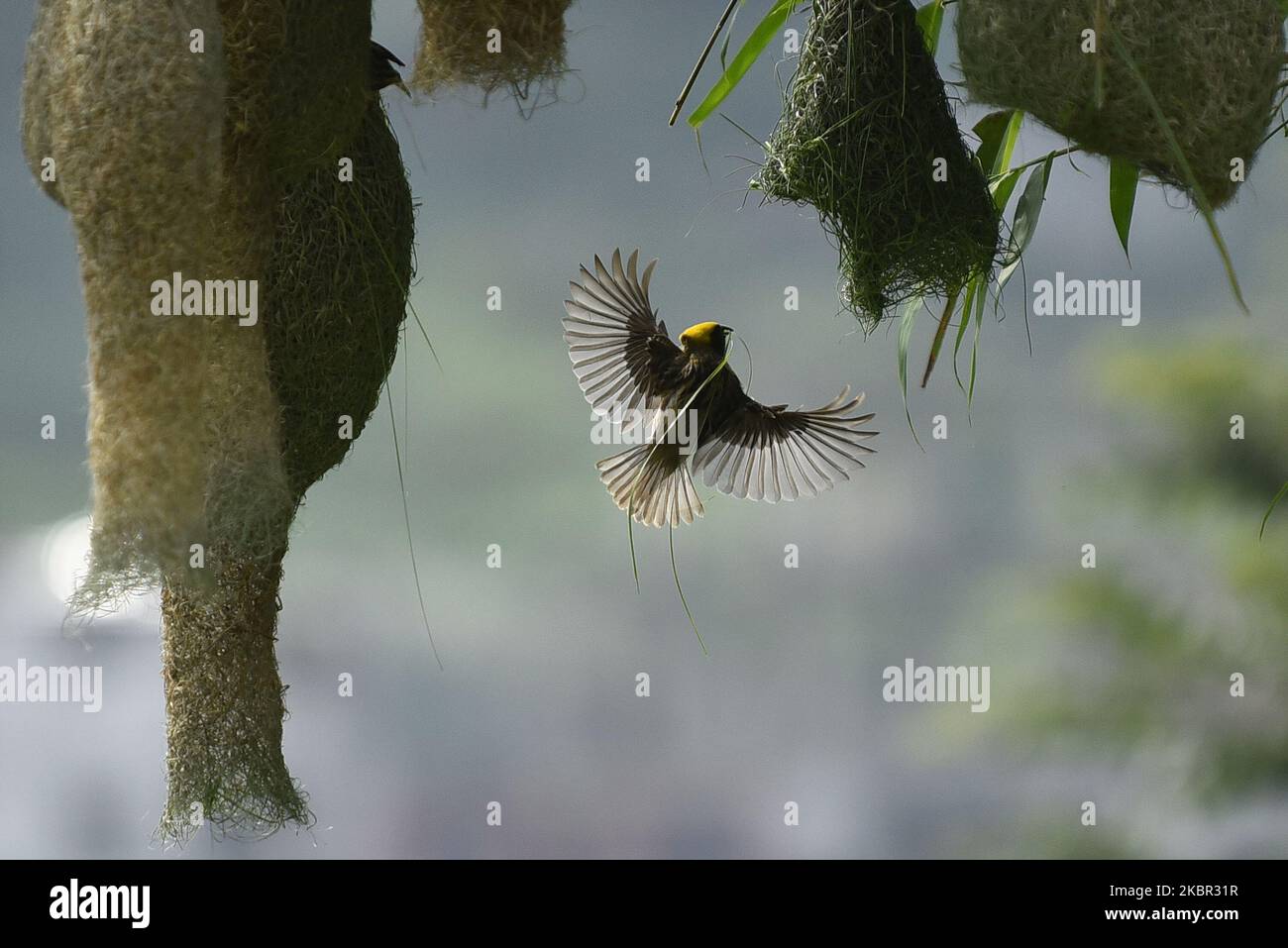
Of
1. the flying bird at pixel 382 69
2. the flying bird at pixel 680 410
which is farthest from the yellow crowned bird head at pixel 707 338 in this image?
the flying bird at pixel 382 69

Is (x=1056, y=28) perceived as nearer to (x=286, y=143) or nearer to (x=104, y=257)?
(x=286, y=143)

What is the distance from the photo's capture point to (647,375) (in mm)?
1211

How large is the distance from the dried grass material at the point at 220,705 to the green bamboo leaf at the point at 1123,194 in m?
1.01

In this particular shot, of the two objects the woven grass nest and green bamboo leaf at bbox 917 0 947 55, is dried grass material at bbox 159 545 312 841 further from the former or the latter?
green bamboo leaf at bbox 917 0 947 55

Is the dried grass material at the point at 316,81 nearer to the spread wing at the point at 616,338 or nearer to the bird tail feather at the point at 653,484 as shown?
the spread wing at the point at 616,338

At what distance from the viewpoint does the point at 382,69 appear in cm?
113

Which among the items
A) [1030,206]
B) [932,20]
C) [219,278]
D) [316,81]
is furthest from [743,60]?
[219,278]

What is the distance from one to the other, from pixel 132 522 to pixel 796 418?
0.67 metres

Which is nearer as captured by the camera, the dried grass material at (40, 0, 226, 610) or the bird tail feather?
the dried grass material at (40, 0, 226, 610)

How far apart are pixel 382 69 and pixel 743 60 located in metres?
0.42

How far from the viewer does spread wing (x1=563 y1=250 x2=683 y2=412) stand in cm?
120

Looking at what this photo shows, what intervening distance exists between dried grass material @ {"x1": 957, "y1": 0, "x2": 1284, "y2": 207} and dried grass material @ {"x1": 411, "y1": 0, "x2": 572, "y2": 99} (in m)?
0.43

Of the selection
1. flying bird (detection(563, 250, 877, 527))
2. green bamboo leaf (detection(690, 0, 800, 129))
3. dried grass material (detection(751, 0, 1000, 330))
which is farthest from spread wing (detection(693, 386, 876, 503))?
green bamboo leaf (detection(690, 0, 800, 129))

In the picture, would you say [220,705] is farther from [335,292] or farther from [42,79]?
A: [42,79]
